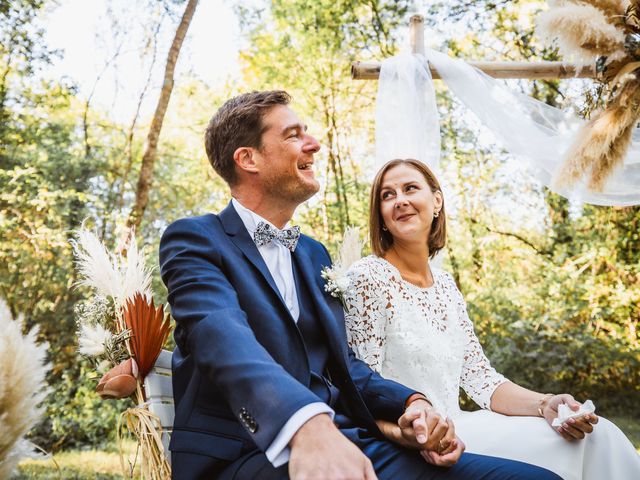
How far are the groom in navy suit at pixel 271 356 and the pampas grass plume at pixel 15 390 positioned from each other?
1.74 ft

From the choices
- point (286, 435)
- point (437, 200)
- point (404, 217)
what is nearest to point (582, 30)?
point (437, 200)

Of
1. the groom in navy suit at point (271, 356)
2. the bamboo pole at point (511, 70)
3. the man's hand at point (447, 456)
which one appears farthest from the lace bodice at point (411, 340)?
the bamboo pole at point (511, 70)

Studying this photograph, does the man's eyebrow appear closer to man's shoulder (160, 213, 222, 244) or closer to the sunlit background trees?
man's shoulder (160, 213, 222, 244)

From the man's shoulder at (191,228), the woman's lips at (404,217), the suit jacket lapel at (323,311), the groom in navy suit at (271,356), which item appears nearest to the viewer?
the groom in navy suit at (271,356)

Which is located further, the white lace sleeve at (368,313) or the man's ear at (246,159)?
the white lace sleeve at (368,313)

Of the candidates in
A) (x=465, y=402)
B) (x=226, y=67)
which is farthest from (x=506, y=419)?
(x=226, y=67)

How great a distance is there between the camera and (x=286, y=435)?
1245 millimetres

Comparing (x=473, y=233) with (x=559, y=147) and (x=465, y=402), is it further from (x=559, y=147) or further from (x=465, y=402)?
(x=559, y=147)

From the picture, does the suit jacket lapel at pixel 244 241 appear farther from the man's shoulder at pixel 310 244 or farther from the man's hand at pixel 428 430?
the man's hand at pixel 428 430

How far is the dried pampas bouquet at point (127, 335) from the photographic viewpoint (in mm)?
1930

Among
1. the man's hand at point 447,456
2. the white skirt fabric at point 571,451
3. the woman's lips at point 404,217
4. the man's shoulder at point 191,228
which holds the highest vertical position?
the man's shoulder at point 191,228

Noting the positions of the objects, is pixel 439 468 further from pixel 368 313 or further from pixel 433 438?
pixel 368 313

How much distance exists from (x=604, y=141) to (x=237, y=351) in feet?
6.81

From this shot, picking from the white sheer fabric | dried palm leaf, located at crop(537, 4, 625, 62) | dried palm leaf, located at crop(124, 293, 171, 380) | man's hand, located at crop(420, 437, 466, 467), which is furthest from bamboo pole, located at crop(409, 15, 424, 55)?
man's hand, located at crop(420, 437, 466, 467)
